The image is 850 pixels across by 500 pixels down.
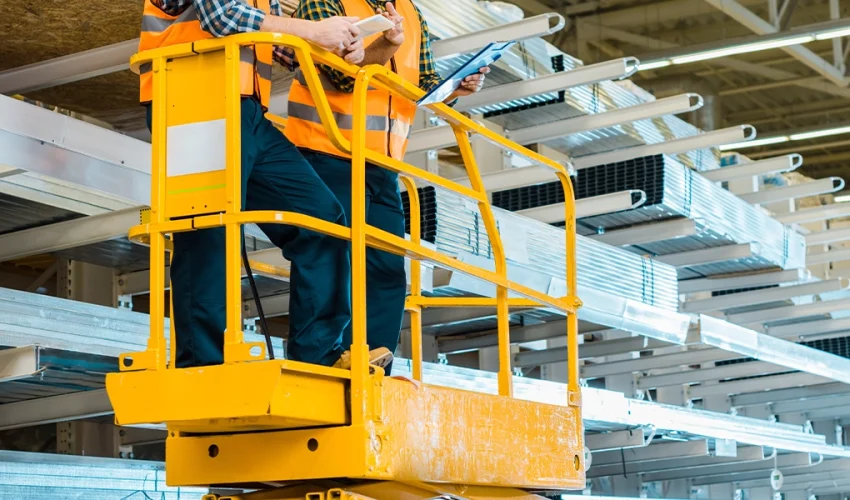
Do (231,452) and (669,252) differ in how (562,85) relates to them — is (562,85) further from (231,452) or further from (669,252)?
Result: (231,452)

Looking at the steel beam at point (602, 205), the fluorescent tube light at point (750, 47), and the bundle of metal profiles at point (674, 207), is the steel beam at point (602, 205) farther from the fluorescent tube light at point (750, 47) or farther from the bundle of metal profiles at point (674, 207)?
the fluorescent tube light at point (750, 47)

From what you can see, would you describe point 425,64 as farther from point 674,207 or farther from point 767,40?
point 767,40

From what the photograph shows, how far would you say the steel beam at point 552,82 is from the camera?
25.3 feet

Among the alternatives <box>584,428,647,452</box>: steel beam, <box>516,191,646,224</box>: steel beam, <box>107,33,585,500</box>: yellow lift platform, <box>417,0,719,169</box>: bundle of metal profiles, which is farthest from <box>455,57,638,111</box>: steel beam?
<box>584,428,647,452</box>: steel beam

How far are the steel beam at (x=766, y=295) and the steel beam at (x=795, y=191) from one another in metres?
1.04

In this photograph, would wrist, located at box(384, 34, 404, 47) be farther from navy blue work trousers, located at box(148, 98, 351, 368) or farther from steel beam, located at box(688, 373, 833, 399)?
steel beam, located at box(688, 373, 833, 399)

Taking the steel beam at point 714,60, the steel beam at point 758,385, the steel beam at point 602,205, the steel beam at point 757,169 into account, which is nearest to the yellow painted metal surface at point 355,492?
the steel beam at point 602,205

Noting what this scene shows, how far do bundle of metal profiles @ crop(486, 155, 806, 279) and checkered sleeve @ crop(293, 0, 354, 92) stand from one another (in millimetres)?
4862

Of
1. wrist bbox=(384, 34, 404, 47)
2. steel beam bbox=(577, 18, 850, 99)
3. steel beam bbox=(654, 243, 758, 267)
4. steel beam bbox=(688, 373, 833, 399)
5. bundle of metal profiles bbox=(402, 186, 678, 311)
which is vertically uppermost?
steel beam bbox=(577, 18, 850, 99)

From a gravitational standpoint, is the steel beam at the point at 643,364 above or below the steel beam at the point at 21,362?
above

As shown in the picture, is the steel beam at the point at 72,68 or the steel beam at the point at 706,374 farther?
the steel beam at the point at 706,374

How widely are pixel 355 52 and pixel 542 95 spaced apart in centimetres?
455

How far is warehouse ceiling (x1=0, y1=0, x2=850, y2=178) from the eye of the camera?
27.5 feet

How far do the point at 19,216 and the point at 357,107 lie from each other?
309 cm
